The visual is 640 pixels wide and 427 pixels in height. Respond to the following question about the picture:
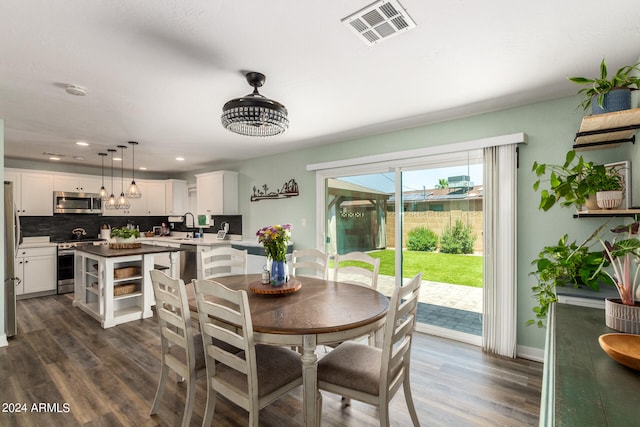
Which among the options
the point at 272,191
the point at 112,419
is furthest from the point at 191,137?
the point at 112,419

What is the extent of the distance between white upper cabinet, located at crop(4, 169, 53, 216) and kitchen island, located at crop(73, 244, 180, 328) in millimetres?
1830

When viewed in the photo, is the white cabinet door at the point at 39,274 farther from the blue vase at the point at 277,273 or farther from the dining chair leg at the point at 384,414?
the dining chair leg at the point at 384,414

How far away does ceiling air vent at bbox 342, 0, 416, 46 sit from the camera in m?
1.53

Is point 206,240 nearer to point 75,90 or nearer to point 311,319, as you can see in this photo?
point 75,90

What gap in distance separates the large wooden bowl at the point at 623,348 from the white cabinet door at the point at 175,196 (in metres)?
7.28

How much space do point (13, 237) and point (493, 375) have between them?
16.5ft

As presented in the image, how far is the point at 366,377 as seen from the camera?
1.67 meters

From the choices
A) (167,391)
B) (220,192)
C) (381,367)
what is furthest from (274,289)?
(220,192)

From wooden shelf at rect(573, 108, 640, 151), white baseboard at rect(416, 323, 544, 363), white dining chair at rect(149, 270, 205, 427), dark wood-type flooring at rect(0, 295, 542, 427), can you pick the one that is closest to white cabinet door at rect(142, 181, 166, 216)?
dark wood-type flooring at rect(0, 295, 542, 427)

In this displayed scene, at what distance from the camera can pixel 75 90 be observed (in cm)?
247

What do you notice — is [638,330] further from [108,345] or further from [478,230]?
[108,345]

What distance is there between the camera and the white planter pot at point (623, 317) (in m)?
1.39

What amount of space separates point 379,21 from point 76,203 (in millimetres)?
6568

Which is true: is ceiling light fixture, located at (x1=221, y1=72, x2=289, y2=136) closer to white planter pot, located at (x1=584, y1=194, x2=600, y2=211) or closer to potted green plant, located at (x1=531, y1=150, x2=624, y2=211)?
potted green plant, located at (x1=531, y1=150, x2=624, y2=211)
